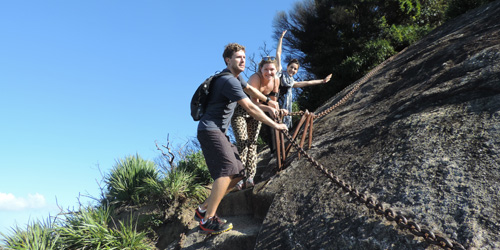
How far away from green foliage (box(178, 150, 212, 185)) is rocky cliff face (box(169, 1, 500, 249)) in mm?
1917

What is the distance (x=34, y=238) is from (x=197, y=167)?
3.02 meters

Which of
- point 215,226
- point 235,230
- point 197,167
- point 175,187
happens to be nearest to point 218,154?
point 215,226

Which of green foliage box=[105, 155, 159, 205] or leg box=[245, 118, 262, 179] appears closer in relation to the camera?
leg box=[245, 118, 262, 179]

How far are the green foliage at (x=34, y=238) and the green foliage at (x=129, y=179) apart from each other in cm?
152

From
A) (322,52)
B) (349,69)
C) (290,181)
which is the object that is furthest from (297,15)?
(290,181)

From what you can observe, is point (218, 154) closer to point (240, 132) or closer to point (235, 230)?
point (235, 230)

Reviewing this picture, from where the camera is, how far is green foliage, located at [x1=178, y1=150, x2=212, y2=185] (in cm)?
730

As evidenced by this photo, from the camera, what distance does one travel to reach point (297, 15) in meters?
15.4

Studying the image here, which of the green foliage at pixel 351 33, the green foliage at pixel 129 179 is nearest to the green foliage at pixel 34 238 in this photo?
the green foliage at pixel 129 179

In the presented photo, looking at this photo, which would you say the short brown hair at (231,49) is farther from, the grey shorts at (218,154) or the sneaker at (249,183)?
the sneaker at (249,183)

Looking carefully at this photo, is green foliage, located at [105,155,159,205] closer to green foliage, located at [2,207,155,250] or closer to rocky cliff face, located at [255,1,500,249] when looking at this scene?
green foliage, located at [2,207,155,250]

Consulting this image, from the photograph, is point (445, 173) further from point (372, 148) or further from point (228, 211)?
point (228, 211)

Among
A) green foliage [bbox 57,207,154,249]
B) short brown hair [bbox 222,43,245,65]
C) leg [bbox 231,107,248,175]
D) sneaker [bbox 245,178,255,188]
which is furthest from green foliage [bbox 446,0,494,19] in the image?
green foliage [bbox 57,207,154,249]

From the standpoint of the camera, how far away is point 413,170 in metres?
3.07
